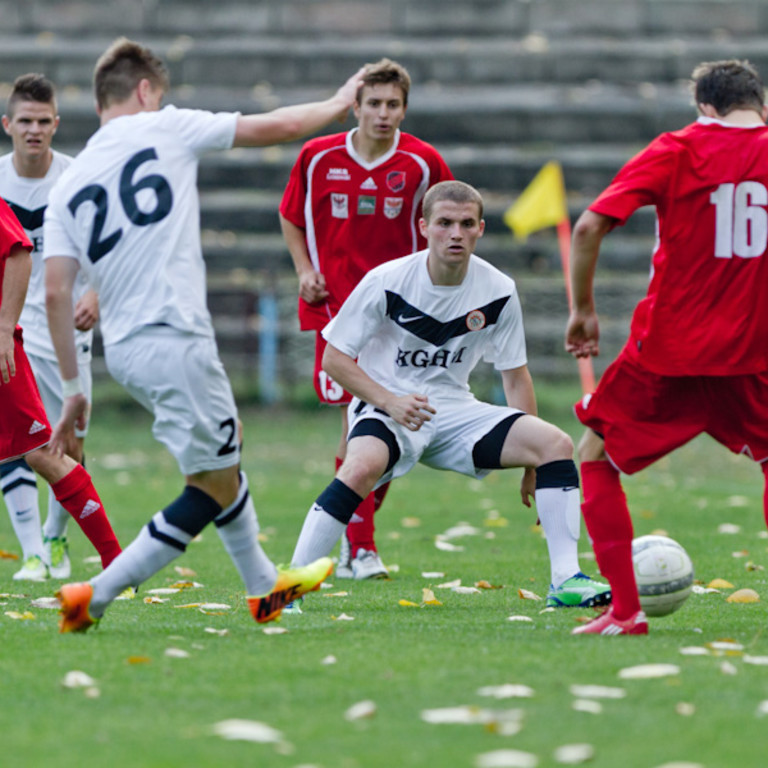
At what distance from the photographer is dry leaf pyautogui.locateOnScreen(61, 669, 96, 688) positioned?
4184 millimetres

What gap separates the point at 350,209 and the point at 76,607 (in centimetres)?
320

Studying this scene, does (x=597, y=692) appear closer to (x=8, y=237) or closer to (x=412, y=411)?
(x=412, y=411)

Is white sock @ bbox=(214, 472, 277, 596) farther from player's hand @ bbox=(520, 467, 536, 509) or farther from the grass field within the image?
player's hand @ bbox=(520, 467, 536, 509)

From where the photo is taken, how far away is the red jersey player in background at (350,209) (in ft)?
24.7

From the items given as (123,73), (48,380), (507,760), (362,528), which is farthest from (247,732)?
(48,380)

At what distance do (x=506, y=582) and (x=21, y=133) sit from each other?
3.32 metres

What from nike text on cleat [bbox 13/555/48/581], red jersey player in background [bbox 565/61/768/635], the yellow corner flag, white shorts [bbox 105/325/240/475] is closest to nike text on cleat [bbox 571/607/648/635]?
red jersey player in background [bbox 565/61/768/635]

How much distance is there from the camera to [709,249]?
496cm

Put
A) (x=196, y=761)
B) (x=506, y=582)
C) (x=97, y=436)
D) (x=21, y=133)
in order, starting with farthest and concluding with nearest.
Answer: (x=97, y=436), (x=21, y=133), (x=506, y=582), (x=196, y=761)

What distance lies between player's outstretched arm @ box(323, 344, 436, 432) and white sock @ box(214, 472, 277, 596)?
91cm

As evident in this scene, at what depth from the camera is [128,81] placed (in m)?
5.18

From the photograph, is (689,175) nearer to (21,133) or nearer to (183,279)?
(183,279)

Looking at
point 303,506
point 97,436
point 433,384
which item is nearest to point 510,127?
point 97,436

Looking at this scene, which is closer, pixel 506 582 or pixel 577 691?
pixel 577 691
